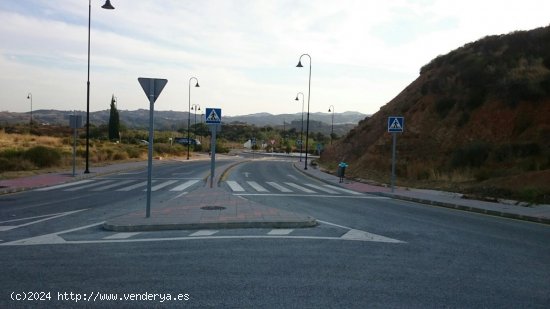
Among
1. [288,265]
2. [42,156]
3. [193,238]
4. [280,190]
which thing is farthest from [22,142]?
[288,265]

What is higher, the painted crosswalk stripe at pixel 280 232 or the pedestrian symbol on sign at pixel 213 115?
the pedestrian symbol on sign at pixel 213 115

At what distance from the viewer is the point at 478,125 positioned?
3438 centimetres

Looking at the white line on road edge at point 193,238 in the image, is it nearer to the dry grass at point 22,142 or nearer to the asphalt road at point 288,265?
the asphalt road at point 288,265

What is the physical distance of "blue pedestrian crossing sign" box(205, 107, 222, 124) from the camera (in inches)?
760

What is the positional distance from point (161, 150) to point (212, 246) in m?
61.8

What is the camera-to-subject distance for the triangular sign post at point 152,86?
36.3 ft

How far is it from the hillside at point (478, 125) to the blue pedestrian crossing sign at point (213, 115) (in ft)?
36.3

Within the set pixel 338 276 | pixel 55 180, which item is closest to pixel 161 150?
pixel 55 180

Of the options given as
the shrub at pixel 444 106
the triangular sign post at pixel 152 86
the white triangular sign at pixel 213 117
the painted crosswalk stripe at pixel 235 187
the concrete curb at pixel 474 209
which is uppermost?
the shrub at pixel 444 106

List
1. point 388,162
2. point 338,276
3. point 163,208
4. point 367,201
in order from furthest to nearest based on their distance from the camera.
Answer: point 388,162, point 367,201, point 163,208, point 338,276

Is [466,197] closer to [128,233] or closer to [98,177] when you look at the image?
[128,233]

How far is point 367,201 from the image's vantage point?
734 inches

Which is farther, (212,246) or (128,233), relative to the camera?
(128,233)

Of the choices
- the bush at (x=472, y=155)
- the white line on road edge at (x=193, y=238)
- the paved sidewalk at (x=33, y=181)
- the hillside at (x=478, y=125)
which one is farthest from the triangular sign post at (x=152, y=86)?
the bush at (x=472, y=155)
